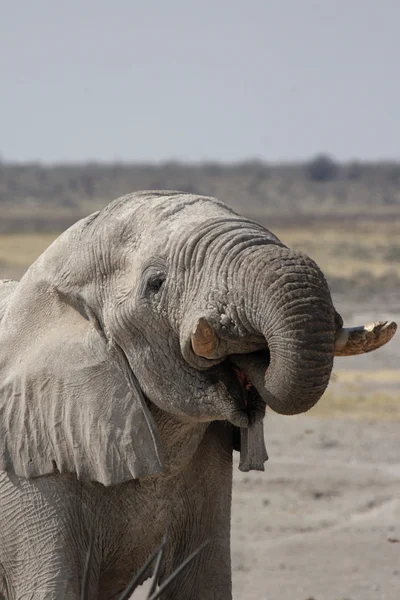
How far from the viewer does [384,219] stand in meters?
68.2

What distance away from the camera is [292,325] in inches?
161

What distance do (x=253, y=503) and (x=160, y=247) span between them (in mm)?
6259

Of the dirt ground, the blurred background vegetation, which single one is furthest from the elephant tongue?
the blurred background vegetation

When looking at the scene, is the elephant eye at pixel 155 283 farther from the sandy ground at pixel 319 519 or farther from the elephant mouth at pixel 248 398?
the sandy ground at pixel 319 519

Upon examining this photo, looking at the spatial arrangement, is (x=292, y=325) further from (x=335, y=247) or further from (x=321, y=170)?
(x=321, y=170)

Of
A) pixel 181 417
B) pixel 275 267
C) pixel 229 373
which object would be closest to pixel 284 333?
pixel 275 267

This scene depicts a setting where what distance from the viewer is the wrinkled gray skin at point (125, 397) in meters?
4.55

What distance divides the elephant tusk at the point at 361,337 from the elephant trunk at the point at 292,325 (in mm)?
184

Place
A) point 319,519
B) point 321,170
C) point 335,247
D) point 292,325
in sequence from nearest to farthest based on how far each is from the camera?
point 292,325, point 319,519, point 335,247, point 321,170

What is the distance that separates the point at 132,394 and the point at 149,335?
10.7 inches

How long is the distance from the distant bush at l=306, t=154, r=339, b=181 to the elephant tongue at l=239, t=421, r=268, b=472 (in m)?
101

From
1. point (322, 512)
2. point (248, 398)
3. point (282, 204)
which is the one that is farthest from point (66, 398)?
point (282, 204)

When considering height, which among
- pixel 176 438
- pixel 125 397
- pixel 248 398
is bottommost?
pixel 176 438

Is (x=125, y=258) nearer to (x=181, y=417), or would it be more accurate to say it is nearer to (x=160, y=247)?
(x=160, y=247)
